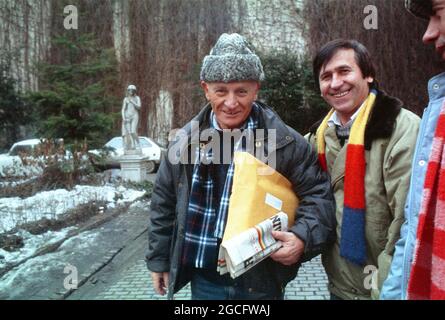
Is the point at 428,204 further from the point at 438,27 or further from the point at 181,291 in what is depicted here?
the point at 181,291

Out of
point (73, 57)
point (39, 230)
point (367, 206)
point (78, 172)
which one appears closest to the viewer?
point (367, 206)

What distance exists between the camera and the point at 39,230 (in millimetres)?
5941

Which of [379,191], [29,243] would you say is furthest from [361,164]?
[29,243]

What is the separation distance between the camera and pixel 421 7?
4.53 feet

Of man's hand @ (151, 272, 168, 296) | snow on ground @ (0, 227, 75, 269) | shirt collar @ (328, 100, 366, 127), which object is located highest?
shirt collar @ (328, 100, 366, 127)

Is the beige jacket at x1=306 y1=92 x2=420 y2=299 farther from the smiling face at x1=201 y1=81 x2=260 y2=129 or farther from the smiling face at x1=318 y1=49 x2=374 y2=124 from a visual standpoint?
the smiling face at x1=201 y1=81 x2=260 y2=129

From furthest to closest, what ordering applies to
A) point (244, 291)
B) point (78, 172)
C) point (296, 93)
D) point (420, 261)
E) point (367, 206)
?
1. point (296, 93)
2. point (78, 172)
3. point (244, 291)
4. point (367, 206)
5. point (420, 261)

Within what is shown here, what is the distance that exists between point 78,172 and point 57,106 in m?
1.96

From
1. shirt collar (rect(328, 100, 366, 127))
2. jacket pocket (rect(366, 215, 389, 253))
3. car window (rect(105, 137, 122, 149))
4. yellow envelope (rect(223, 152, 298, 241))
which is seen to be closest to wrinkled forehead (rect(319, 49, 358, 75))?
shirt collar (rect(328, 100, 366, 127))

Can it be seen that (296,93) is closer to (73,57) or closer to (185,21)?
(73,57)

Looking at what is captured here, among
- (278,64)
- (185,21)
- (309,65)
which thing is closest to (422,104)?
(309,65)

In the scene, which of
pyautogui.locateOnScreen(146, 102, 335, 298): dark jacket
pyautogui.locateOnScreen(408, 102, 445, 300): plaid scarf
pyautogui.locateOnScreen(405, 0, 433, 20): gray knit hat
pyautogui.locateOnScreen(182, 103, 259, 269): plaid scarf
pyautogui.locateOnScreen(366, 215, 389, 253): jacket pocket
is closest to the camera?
pyautogui.locateOnScreen(408, 102, 445, 300): plaid scarf

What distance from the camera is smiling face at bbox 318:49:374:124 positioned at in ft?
6.22

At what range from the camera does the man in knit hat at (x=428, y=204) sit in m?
1.26
